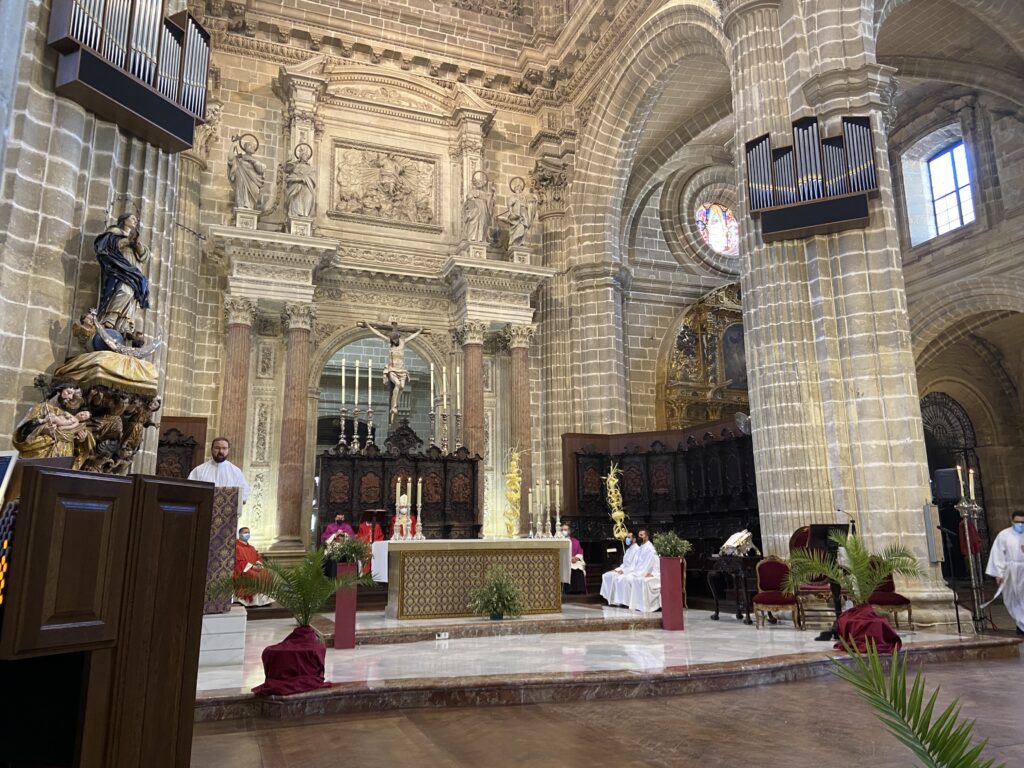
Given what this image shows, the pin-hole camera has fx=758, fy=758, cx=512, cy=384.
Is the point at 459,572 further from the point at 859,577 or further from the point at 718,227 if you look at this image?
the point at 718,227

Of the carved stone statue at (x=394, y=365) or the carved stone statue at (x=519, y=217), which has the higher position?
the carved stone statue at (x=519, y=217)

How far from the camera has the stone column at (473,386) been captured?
51.1ft

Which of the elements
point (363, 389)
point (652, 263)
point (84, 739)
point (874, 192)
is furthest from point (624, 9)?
point (84, 739)

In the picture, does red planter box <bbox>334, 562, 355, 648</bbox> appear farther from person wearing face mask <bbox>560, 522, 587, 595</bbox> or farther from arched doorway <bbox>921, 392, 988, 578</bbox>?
arched doorway <bbox>921, 392, 988, 578</bbox>

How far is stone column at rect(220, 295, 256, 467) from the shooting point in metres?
14.0

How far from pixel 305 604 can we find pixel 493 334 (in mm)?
11741

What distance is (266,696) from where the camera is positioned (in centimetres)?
510

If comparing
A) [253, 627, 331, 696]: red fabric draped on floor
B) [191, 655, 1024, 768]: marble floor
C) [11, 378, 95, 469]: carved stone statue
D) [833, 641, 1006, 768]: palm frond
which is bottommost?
[191, 655, 1024, 768]: marble floor

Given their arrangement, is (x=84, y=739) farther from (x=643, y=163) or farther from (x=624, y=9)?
(x=643, y=163)

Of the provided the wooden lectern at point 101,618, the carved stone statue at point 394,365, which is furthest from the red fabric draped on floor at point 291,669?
the carved stone statue at point 394,365

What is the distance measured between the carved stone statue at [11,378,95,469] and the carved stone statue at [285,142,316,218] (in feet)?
31.7

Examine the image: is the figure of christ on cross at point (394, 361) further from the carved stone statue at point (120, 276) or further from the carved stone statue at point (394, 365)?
the carved stone statue at point (120, 276)

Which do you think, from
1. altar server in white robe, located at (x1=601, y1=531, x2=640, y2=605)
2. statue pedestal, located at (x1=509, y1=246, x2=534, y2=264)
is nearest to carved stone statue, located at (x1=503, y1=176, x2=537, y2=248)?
statue pedestal, located at (x1=509, y1=246, x2=534, y2=264)

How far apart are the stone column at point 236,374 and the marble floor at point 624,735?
973 centimetres
